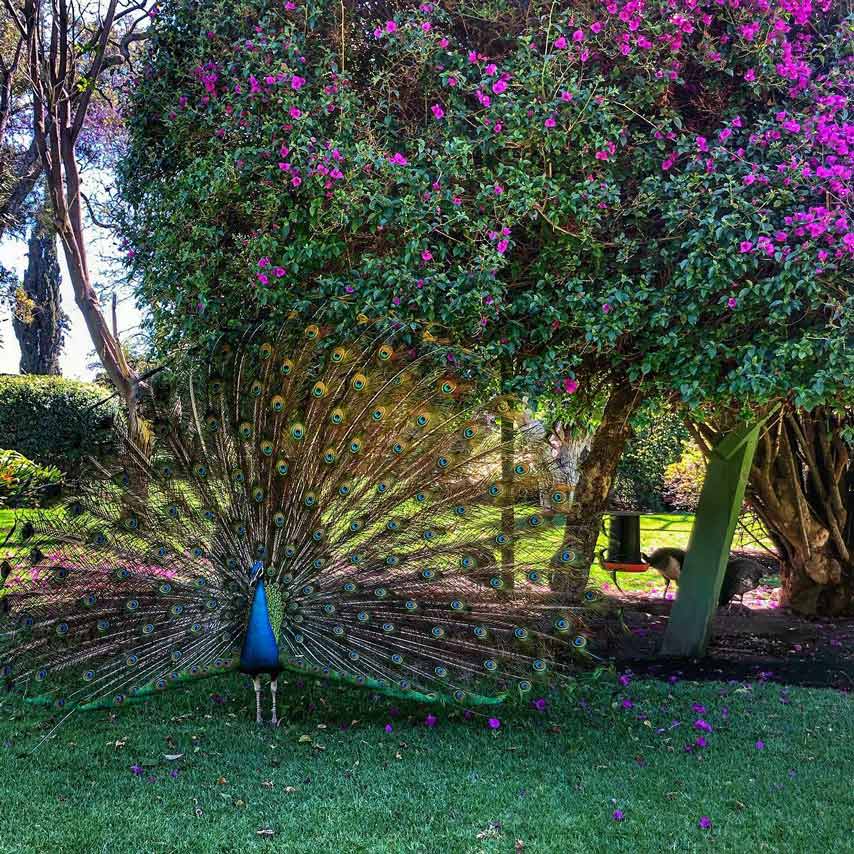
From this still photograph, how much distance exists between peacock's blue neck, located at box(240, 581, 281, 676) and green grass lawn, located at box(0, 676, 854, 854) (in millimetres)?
524

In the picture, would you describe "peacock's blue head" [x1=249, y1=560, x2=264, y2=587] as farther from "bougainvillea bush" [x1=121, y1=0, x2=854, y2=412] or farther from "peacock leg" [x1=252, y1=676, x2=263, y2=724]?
"bougainvillea bush" [x1=121, y1=0, x2=854, y2=412]

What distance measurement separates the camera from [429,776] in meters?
4.74

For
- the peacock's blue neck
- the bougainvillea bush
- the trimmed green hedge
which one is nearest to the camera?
the peacock's blue neck

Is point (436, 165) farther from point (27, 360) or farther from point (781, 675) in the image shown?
point (27, 360)

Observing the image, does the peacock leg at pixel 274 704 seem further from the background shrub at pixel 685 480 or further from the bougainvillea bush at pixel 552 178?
the background shrub at pixel 685 480

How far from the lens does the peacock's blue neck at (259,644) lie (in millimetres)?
4883

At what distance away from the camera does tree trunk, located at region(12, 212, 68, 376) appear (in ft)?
73.7

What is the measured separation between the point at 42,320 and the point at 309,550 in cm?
1974

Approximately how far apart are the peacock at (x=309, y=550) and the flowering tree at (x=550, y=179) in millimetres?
546

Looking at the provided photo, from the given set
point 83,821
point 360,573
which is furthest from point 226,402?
point 83,821

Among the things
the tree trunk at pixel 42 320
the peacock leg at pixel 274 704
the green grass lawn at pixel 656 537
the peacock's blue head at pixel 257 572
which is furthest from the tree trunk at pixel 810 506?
the tree trunk at pixel 42 320

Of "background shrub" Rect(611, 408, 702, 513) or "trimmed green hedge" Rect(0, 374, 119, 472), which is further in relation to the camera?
"trimmed green hedge" Rect(0, 374, 119, 472)

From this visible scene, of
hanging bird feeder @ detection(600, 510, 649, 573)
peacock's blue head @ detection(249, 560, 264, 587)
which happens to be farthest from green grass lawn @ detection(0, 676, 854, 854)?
hanging bird feeder @ detection(600, 510, 649, 573)

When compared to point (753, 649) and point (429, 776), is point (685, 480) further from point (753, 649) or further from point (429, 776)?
point (429, 776)
